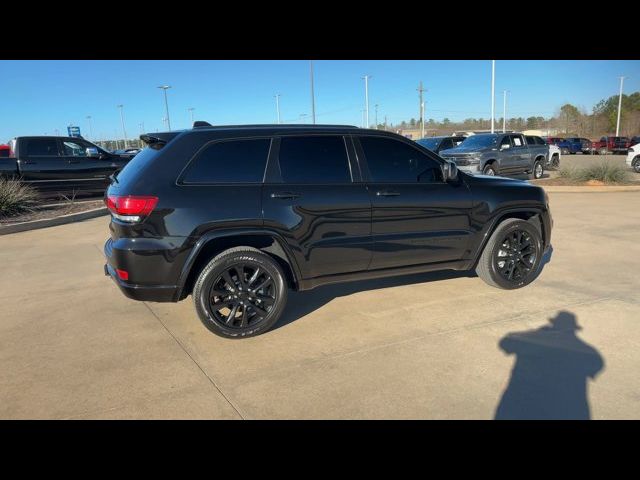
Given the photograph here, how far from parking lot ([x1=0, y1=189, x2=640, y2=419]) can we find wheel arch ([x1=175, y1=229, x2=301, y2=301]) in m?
0.49

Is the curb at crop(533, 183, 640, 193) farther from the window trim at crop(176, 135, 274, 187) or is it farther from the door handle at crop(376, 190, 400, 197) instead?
the window trim at crop(176, 135, 274, 187)

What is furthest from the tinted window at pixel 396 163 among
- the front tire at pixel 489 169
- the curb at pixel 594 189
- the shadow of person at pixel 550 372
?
the front tire at pixel 489 169

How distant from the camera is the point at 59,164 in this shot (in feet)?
38.4

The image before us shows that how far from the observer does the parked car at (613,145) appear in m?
38.8

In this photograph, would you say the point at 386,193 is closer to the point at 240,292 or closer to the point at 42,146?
the point at 240,292

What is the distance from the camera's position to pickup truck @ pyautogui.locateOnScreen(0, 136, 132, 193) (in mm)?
11359

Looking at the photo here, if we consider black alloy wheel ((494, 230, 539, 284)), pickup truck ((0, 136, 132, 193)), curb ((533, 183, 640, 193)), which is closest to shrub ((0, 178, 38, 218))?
pickup truck ((0, 136, 132, 193))

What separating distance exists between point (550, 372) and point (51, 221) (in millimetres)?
9614

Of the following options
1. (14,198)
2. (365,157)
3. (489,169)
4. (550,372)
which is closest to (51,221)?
(14,198)

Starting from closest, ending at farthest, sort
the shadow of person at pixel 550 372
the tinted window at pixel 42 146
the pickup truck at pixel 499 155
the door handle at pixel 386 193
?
the shadow of person at pixel 550 372 < the door handle at pixel 386 193 < the tinted window at pixel 42 146 < the pickup truck at pixel 499 155

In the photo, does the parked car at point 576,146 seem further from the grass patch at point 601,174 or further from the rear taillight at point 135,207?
the rear taillight at point 135,207

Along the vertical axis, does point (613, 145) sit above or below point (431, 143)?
below

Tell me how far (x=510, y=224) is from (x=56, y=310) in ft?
15.9

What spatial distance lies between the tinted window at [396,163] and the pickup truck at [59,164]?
8.90 meters
